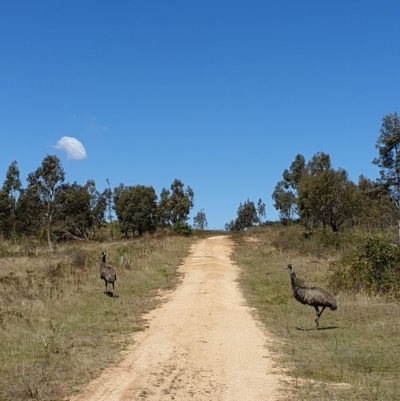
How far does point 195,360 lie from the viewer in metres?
9.73

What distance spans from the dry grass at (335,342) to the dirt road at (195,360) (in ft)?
1.78

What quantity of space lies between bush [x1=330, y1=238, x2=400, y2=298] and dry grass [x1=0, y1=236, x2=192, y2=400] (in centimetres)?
724

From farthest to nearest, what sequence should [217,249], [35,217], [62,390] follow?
[35,217]
[217,249]
[62,390]

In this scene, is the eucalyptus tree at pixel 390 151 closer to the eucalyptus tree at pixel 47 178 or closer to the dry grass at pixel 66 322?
the dry grass at pixel 66 322

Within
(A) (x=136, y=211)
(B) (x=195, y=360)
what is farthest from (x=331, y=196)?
(A) (x=136, y=211)

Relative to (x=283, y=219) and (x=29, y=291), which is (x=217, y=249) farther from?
(x=283, y=219)

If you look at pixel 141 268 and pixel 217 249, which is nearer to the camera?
pixel 141 268

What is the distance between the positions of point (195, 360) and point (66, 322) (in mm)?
4939

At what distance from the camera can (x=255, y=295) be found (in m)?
19.0

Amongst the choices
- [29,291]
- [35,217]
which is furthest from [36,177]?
[29,291]

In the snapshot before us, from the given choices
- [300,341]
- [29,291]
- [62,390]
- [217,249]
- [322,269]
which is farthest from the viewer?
[217,249]

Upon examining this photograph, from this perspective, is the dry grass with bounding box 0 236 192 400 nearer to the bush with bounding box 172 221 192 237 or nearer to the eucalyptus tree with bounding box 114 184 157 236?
the bush with bounding box 172 221 192 237

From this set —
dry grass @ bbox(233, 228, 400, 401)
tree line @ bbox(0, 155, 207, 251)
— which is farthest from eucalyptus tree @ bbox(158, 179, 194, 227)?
dry grass @ bbox(233, 228, 400, 401)

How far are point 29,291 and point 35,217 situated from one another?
151 feet
